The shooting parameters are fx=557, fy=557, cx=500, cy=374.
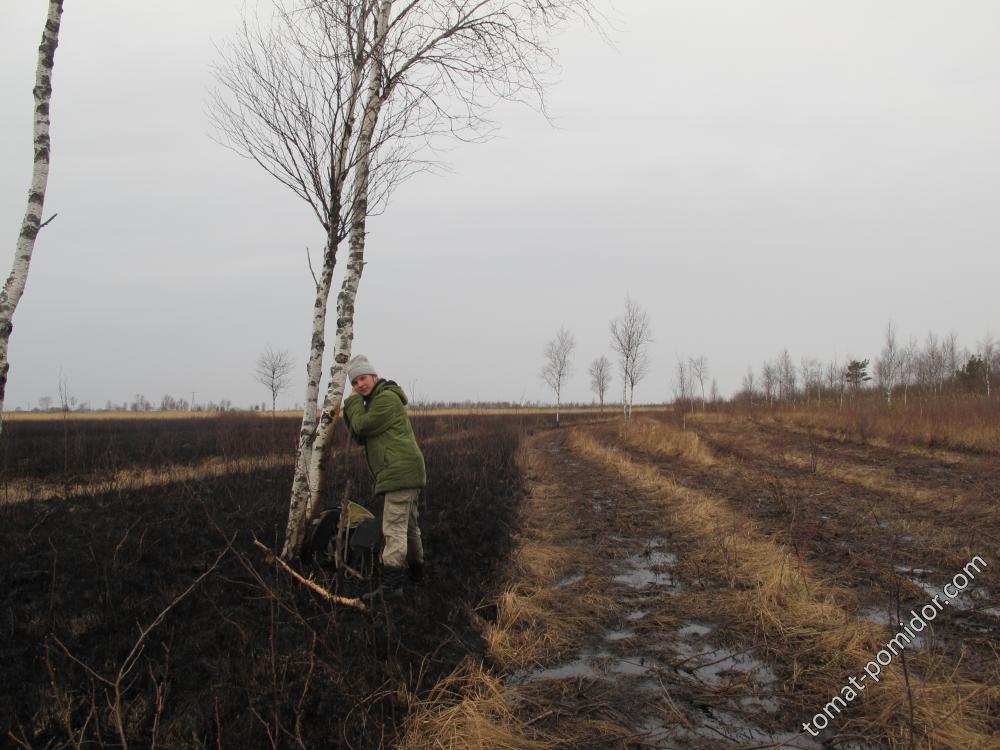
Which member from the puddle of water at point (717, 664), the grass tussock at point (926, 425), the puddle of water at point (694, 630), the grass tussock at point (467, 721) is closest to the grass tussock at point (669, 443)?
the grass tussock at point (926, 425)

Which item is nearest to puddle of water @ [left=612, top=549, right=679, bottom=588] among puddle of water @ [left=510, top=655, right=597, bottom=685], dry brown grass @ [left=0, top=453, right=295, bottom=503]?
puddle of water @ [left=510, top=655, right=597, bottom=685]

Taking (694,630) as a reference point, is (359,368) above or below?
above

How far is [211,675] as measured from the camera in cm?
309

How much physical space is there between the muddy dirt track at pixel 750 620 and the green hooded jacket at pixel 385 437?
4.16ft

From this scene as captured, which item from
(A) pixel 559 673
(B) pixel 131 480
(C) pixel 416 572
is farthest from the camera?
(B) pixel 131 480

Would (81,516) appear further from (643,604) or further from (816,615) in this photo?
(816,615)

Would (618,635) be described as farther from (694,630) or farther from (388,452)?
(388,452)

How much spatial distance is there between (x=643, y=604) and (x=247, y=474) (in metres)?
8.73

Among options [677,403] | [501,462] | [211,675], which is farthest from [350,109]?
[677,403]

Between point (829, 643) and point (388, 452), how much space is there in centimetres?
332

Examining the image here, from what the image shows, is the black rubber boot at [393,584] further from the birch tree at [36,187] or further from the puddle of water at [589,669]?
the birch tree at [36,187]

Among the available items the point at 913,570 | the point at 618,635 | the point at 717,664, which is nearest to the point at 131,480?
the point at 618,635

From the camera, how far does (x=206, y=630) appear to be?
143 inches

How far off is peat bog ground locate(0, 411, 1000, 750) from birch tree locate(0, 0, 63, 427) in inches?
78.4
